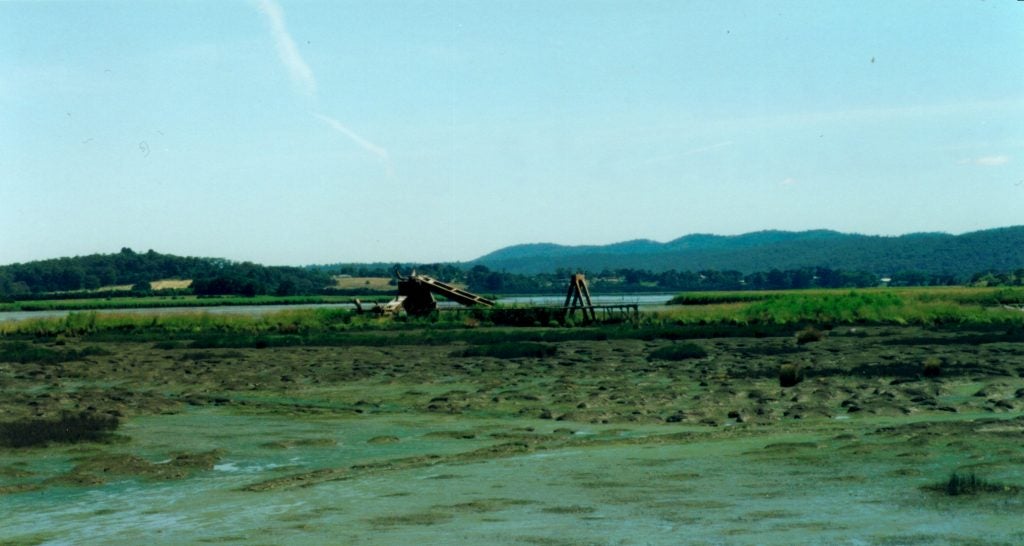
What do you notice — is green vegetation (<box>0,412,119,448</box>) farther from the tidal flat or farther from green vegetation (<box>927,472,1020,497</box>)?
green vegetation (<box>927,472,1020,497</box>)

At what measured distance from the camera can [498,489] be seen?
42.1 ft

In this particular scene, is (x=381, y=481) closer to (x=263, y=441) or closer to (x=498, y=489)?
(x=498, y=489)

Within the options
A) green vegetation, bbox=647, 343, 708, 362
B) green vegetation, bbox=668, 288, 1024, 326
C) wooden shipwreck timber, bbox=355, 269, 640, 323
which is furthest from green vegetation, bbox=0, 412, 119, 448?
wooden shipwreck timber, bbox=355, 269, 640, 323

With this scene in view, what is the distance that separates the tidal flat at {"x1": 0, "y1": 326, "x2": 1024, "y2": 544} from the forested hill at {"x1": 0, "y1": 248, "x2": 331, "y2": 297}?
12746 cm

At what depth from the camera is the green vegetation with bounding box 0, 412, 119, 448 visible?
17375mm

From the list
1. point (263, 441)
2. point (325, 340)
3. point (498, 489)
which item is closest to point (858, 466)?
point (498, 489)

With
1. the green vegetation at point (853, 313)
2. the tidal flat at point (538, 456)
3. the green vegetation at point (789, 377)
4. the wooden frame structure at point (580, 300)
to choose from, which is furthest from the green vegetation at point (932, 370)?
the wooden frame structure at point (580, 300)

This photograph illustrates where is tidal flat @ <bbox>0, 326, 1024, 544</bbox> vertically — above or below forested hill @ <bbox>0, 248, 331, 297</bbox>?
below

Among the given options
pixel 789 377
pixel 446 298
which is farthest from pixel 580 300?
pixel 789 377

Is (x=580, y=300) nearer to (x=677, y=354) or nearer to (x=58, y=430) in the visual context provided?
(x=677, y=354)

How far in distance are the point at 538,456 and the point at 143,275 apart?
174528mm

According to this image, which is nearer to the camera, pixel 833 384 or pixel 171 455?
pixel 171 455

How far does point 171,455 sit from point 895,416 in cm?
1178

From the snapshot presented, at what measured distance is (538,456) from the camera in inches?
602
